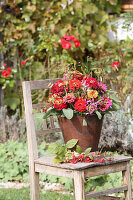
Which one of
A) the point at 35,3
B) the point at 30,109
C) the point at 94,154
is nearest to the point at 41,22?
the point at 35,3

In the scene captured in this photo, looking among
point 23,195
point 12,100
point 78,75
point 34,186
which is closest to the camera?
point 78,75

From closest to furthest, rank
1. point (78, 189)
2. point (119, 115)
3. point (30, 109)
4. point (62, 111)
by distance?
point (78, 189), point (62, 111), point (30, 109), point (119, 115)

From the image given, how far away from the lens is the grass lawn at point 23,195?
122 inches

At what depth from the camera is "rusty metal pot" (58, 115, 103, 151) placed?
209 centimetres

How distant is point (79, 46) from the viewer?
17.3 ft

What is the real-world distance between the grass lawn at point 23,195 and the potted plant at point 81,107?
1.11 metres

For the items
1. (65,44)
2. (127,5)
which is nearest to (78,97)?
(65,44)

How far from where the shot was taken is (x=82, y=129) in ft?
6.86

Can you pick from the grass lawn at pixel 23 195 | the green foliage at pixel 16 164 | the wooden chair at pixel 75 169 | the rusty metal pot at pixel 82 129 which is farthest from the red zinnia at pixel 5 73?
the rusty metal pot at pixel 82 129

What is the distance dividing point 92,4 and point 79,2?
0.23m

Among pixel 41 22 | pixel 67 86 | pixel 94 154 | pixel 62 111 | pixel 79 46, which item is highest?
pixel 41 22

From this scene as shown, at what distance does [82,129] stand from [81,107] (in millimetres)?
138

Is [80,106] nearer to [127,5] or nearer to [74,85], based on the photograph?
[74,85]

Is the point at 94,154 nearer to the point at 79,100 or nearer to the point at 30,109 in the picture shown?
the point at 79,100
